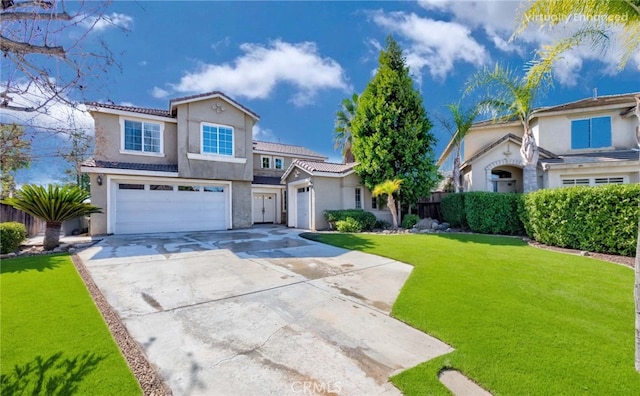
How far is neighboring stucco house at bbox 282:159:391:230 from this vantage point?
53.3 ft

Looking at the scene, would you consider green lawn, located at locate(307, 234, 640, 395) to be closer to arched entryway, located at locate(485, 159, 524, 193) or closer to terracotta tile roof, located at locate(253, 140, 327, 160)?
arched entryway, located at locate(485, 159, 524, 193)

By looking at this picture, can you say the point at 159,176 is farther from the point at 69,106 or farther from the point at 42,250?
the point at 69,106

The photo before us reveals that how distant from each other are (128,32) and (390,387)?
506cm

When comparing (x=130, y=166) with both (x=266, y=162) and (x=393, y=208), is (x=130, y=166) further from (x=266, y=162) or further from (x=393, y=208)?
(x=393, y=208)

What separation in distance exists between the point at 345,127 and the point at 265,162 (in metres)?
8.35

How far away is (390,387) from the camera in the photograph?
276 cm

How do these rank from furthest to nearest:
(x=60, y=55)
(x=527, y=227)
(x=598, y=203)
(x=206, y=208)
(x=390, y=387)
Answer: (x=206, y=208) → (x=527, y=227) → (x=598, y=203) → (x=60, y=55) → (x=390, y=387)

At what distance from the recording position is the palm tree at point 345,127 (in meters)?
25.3

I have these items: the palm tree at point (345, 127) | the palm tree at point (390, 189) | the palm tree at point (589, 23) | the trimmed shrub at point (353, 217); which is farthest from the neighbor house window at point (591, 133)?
the palm tree at point (589, 23)

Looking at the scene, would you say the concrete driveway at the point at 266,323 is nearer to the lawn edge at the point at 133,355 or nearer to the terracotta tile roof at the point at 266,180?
the lawn edge at the point at 133,355

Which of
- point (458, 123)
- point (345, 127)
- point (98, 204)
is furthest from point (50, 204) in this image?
point (345, 127)

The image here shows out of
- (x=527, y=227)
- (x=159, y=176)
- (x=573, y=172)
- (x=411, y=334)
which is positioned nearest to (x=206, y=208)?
(x=159, y=176)

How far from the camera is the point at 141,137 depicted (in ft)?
49.1

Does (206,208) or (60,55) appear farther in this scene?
(206,208)
